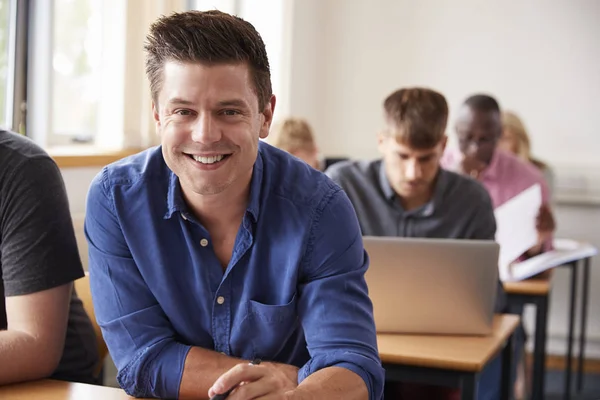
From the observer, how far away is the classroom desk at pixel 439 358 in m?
2.09

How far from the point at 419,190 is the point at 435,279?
2.27 feet

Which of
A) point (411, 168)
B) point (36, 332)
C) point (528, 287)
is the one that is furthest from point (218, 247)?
point (528, 287)

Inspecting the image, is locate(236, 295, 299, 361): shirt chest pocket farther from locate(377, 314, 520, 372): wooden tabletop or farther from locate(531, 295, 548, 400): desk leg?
locate(531, 295, 548, 400): desk leg

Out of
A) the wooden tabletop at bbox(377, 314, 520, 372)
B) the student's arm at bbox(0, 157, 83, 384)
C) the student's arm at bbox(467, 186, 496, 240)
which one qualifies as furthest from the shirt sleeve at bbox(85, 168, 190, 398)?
the student's arm at bbox(467, 186, 496, 240)

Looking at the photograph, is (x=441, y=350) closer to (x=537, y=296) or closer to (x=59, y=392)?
(x=59, y=392)

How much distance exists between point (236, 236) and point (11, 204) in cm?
48

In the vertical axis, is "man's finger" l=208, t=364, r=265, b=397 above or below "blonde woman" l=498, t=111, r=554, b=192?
below

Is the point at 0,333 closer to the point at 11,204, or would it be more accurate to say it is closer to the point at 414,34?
the point at 11,204

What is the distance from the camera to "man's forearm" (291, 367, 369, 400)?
1474 millimetres

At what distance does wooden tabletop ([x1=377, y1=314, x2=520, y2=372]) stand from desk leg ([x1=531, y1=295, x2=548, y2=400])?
930mm

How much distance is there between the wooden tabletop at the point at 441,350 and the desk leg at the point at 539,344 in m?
0.93

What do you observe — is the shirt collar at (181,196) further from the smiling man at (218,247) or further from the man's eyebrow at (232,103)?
the man's eyebrow at (232,103)

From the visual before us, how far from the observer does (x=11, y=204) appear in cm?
176

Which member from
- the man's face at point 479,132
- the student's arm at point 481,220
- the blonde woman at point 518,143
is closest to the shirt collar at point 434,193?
the student's arm at point 481,220
